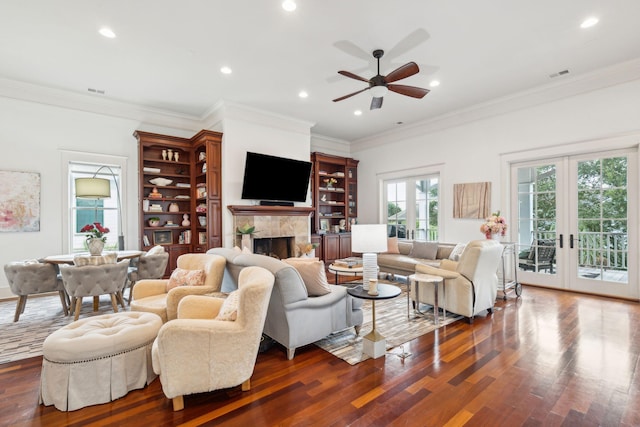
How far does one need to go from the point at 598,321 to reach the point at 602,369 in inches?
58.2

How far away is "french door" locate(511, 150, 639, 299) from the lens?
4.58 metres

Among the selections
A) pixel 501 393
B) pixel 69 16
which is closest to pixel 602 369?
pixel 501 393

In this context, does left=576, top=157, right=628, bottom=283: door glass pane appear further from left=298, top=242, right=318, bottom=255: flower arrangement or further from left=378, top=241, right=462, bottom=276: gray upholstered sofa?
left=298, top=242, right=318, bottom=255: flower arrangement

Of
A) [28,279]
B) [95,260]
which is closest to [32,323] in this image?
[28,279]

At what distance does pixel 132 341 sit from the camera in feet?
7.33

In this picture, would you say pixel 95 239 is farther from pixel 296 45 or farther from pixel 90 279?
pixel 296 45

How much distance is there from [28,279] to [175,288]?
2253mm

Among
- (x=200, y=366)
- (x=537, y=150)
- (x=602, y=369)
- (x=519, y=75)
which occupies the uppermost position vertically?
(x=519, y=75)

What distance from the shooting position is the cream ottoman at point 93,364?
2.05 m

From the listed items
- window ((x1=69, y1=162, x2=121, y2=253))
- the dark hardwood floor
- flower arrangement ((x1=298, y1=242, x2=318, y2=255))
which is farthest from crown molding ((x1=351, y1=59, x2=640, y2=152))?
window ((x1=69, y1=162, x2=121, y2=253))

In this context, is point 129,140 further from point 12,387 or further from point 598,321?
point 598,321

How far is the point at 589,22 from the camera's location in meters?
3.38

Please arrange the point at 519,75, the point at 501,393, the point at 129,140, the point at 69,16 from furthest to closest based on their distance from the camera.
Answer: the point at 129,140
the point at 519,75
the point at 69,16
the point at 501,393

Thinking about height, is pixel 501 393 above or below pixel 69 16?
below
